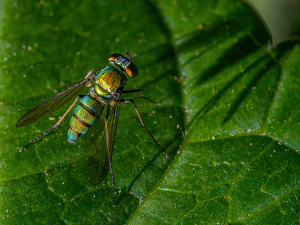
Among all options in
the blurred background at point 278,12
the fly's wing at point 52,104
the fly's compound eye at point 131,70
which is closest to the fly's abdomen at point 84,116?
the fly's wing at point 52,104

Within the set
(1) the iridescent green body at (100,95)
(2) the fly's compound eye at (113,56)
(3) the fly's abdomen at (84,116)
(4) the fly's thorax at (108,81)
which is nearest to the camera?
(3) the fly's abdomen at (84,116)

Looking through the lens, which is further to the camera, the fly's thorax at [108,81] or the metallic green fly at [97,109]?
the fly's thorax at [108,81]

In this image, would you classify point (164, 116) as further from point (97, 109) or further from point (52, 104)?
point (52, 104)

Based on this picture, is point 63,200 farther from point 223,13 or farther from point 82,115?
point 223,13

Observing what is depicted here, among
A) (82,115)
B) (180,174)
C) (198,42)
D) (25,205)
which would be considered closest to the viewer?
(25,205)

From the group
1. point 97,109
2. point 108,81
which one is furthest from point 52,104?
point 108,81

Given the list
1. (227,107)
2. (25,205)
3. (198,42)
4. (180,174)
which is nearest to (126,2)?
(198,42)

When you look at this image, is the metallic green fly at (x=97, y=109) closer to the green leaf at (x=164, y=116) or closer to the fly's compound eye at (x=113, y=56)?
the fly's compound eye at (x=113, y=56)
